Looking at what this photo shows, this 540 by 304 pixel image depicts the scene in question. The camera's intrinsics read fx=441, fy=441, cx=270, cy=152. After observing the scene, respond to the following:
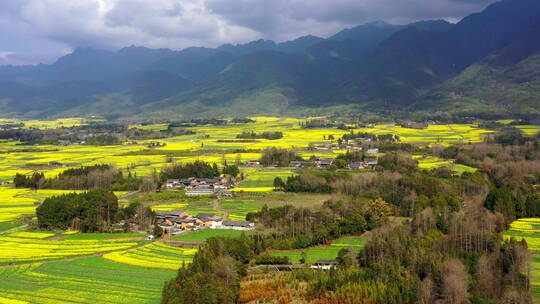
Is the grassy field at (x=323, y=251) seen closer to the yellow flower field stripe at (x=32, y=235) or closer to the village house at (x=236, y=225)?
the village house at (x=236, y=225)

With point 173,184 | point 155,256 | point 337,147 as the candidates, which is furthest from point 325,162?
point 155,256

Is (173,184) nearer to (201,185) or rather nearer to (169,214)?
(201,185)

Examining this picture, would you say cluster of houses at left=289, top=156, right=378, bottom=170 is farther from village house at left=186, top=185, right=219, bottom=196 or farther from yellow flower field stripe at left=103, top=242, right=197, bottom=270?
yellow flower field stripe at left=103, top=242, right=197, bottom=270

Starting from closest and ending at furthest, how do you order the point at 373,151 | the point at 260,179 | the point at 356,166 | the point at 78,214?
1. the point at 78,214
2. the point at 260,179
3. the point at 356,166
4. the point at 373,151

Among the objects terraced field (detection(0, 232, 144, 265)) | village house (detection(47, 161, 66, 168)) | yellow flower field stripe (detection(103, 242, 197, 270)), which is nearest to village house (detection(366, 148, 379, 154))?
village house (detection(47, 161, 66, 168))

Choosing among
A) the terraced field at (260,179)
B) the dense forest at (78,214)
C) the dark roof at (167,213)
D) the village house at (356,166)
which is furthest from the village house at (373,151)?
the dense forest at (78,214)

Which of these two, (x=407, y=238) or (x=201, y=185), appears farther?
(x=201, y=185)

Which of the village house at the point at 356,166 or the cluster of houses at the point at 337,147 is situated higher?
the cluster of houses at the point at 337,147
